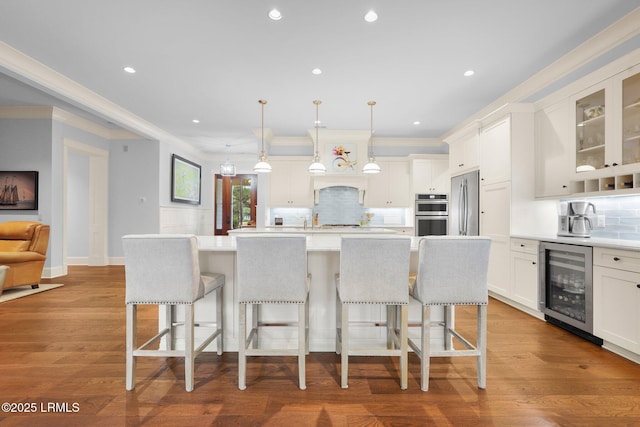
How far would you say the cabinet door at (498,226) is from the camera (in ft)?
12.2

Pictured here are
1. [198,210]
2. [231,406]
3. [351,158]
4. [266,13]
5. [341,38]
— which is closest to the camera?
[231,406]

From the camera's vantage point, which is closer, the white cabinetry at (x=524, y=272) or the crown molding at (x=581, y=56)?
the crown molding at (x=581, y=56)

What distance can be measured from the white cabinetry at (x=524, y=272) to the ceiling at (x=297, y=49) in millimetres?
2023

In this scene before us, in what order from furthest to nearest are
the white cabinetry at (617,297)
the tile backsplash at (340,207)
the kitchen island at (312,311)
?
the tile backsplash at (340,207)
the kitchen island at (312,311)
the white cabinetry at (617,297)

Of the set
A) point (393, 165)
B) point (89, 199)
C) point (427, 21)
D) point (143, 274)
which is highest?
point (427, 21)

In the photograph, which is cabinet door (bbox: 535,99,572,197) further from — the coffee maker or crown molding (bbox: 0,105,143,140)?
crown molding (bbox: 0,105,143,140)

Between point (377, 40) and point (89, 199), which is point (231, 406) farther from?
point (89, 199)

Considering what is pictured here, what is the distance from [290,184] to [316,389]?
474 centimetres

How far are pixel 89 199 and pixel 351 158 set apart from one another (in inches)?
212

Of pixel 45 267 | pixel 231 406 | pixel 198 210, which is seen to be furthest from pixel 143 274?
pixel 198 210

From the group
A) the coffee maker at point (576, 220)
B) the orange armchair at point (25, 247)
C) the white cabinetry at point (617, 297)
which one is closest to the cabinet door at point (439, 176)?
the coffee maker at point (576, 220)

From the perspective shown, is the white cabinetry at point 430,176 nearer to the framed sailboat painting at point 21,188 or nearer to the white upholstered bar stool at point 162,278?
the white upholstered bar stool at point 162,278

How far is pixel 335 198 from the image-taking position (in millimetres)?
6520

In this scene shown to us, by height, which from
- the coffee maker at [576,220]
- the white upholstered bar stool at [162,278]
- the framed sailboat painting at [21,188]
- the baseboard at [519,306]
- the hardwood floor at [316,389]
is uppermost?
the framed sailboat painting at [21,188]
